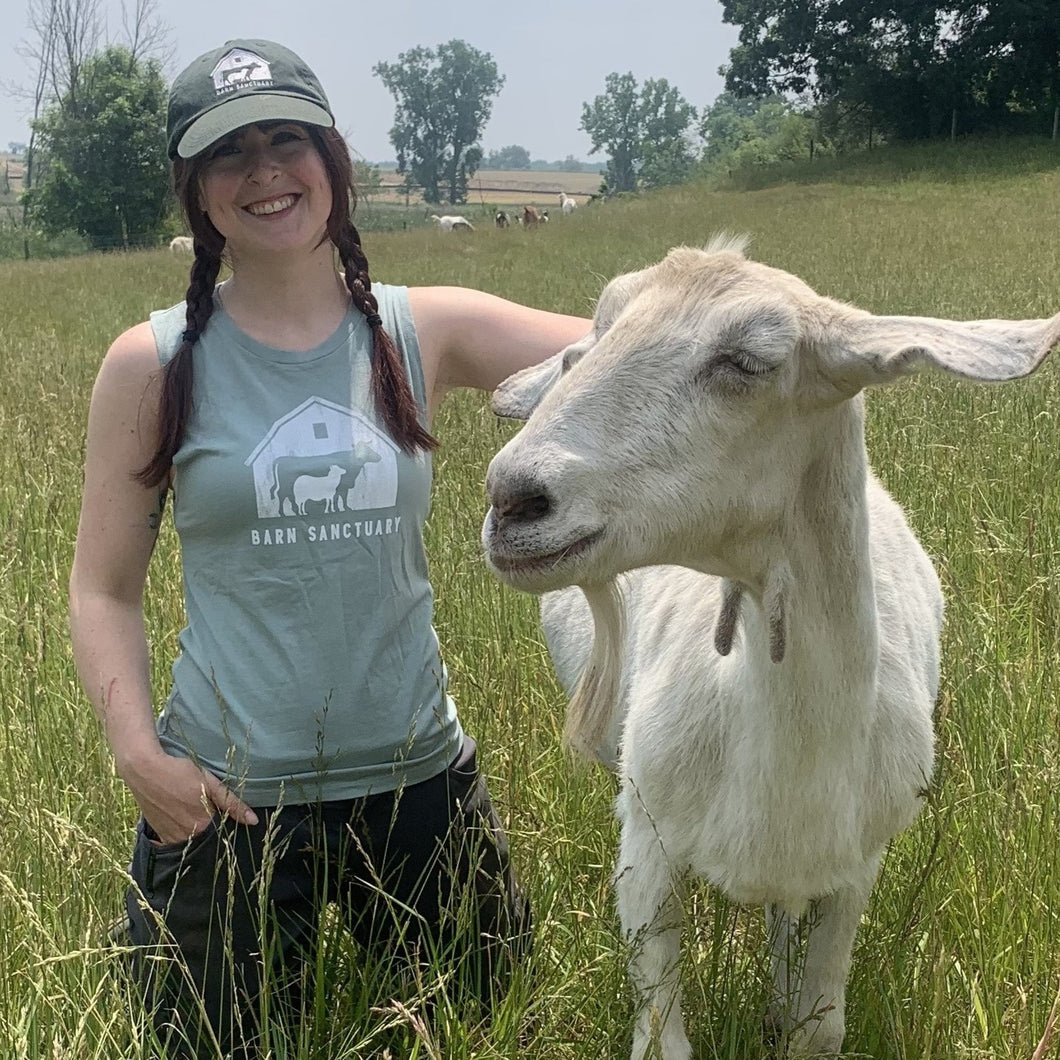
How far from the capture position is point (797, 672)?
182 cm

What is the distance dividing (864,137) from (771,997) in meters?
38.5

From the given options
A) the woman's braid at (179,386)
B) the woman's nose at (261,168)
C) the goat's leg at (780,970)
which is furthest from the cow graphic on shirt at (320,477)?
the goat's leg at (780,970)

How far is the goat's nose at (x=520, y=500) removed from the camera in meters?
1.40

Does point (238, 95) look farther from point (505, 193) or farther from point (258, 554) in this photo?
point (505, 193)

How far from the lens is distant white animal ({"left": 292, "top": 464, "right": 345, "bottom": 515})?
6.19 ft

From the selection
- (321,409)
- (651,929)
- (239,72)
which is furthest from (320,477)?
(651,929)

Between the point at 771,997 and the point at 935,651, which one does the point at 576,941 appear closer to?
the point at 771,997

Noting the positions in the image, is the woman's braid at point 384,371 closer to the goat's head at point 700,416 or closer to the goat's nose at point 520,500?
the goat's head at point 700,416

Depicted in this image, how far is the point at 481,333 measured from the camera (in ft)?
7.22

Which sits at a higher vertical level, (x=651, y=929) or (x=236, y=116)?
(x=236, y=116)

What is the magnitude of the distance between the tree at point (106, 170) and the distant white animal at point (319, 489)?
38764 mm

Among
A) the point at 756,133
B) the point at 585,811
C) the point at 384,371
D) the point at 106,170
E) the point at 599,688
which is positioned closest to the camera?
the point at 384,371

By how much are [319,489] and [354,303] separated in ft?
1.35

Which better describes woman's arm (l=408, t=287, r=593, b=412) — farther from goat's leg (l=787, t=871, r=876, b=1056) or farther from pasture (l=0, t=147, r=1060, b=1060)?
goat's leg (l=787, t=871, r=876, b=1056)
